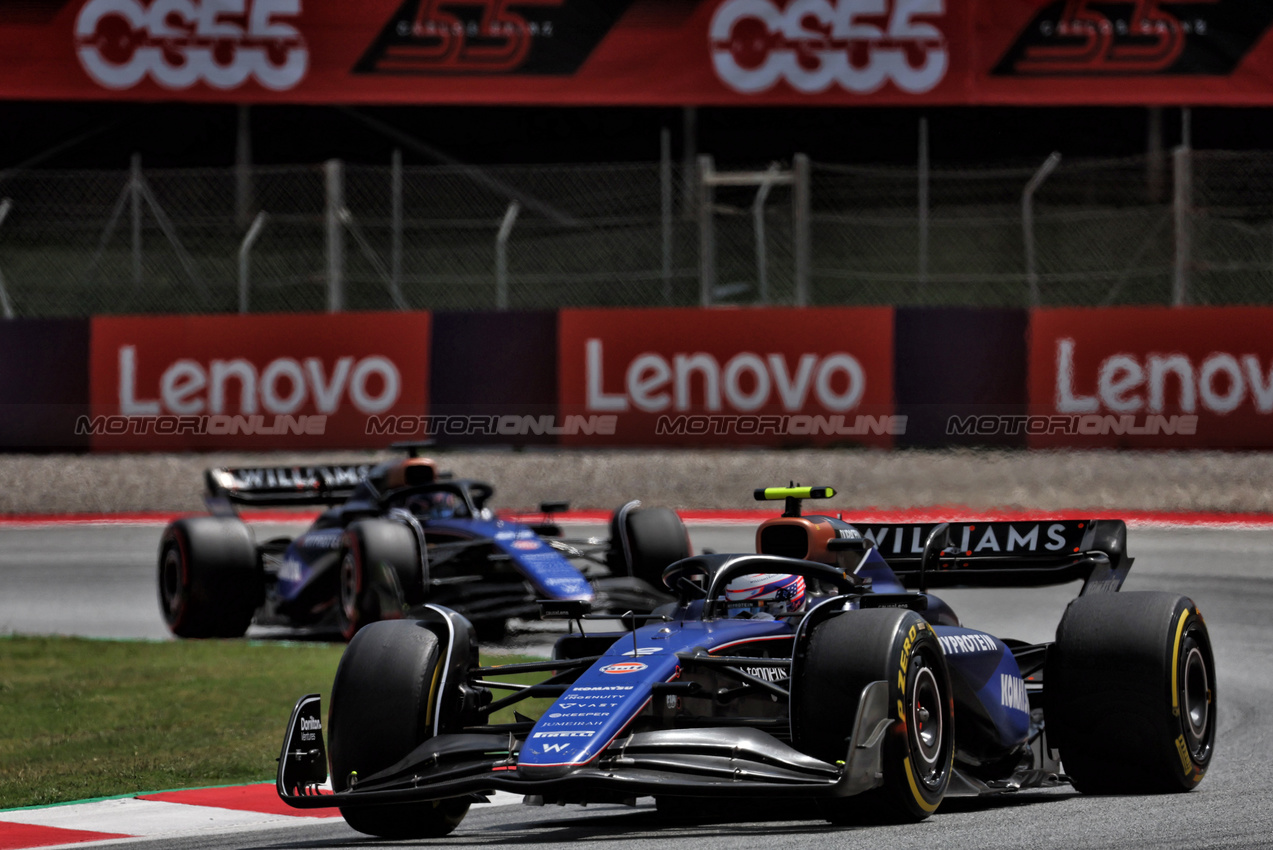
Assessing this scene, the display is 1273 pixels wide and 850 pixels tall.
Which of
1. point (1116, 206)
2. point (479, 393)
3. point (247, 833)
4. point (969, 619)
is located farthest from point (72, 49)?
point (247, 833)

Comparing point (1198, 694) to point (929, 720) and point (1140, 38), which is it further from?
point (1140, 38)

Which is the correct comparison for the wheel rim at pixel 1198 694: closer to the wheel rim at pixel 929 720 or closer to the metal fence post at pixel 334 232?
the wheel rim at pixel 929 720

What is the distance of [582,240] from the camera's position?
74.6ft

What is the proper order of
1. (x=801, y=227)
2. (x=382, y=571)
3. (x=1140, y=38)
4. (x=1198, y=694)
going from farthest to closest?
(x=1140, y=38) → (x=801, y=227) → (x=382, y=571) → (x=1198, y=694)

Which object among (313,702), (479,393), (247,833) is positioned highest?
(479,393)

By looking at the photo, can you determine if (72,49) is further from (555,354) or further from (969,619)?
(969,619)

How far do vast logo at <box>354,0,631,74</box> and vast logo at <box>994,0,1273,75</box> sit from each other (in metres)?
4.93

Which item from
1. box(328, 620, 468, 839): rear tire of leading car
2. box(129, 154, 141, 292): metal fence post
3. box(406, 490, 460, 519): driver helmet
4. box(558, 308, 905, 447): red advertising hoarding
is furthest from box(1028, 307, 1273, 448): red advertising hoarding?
box(328, 620, 468, 839): rear tire of leading car

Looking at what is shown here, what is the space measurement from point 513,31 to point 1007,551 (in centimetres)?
1548

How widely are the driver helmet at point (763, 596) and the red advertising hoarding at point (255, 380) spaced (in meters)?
12.1

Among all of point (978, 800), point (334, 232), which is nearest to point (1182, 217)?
point (334, 232)

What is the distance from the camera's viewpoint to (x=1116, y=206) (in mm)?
23516

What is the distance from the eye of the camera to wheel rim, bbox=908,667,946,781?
5762 mm

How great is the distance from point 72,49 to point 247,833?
706 inches
